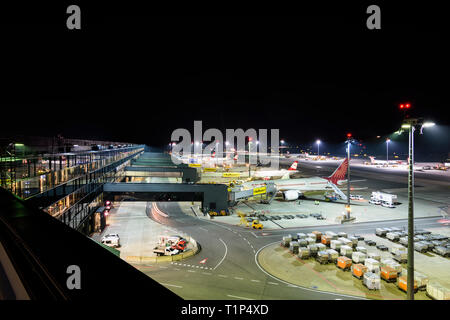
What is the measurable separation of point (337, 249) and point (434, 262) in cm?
872

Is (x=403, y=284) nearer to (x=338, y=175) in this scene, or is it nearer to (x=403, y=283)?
(x=403, y=283)

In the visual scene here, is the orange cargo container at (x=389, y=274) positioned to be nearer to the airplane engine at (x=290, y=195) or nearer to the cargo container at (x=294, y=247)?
the cargo container at (x=294, y=247)

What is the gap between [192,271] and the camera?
76.6ft

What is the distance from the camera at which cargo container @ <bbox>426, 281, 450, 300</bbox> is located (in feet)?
62.0

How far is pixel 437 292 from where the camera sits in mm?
19359

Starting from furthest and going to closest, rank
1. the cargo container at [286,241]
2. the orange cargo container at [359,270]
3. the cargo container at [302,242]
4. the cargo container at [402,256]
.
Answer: the cargo container at [286,241], the cargo container at [302,242], the cargo container at [402,256], the orange cargo container at [359,270]

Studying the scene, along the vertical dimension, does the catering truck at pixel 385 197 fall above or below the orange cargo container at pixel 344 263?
above

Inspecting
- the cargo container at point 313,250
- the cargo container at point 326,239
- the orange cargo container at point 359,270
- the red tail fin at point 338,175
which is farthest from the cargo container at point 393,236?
the red tail fin at point 338,175

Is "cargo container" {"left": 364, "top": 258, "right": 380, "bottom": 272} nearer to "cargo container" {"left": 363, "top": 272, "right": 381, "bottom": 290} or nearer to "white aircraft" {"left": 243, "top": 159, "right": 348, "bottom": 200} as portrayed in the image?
"cargo container" {"left": 363, "top": 272, "right": 381, "bottom": 290}

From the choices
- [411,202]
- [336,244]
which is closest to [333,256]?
[336,244]

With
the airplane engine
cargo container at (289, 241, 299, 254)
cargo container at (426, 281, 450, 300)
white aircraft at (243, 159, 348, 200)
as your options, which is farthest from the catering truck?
cargo container at (426, 281, 450, 300)

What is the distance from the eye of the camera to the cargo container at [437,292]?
1891 cm

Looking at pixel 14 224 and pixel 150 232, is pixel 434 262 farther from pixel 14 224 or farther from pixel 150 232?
pixel 14 224
